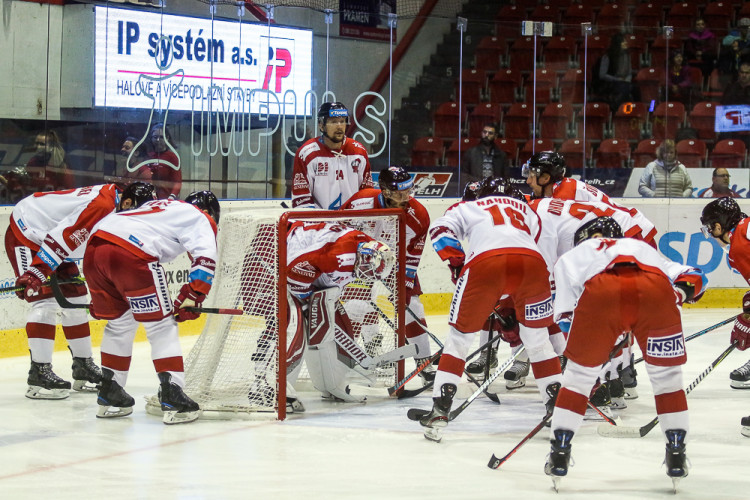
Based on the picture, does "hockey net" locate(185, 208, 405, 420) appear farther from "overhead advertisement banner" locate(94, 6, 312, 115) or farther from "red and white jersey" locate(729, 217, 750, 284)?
"overhead advertisement banner" locate(94, 6, 312, 115)

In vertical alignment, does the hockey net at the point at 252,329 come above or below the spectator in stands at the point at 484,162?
below

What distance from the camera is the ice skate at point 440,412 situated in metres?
4.14

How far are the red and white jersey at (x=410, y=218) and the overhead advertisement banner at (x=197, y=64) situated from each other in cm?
219

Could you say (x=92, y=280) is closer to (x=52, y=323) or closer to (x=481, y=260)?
(x=52, y=323)

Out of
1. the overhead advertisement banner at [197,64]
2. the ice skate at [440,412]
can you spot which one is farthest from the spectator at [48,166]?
the ice skate at [440,412]

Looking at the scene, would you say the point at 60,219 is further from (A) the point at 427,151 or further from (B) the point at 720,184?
(B) the point at 720,184

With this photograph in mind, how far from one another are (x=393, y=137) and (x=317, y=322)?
3.42 meters

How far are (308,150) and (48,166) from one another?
1.82m

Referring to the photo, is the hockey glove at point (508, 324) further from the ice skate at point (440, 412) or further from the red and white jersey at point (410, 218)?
the ice skate at point (440, 412)

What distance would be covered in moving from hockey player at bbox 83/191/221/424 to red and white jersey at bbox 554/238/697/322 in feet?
4.92

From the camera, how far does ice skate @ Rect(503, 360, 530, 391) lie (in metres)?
5.37

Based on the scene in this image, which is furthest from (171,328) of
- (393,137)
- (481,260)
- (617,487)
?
(393,137)

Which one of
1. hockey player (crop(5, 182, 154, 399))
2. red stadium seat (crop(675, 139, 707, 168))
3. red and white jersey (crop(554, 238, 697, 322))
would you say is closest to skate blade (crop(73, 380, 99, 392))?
hockey player (crop(5, 182, 154, 399))

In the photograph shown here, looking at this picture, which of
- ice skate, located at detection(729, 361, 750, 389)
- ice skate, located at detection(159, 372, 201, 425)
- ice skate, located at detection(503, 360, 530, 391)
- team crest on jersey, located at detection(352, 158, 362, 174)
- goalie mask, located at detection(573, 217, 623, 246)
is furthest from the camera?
team crest on jersey, located at detection(352, 158, 362, 174)
